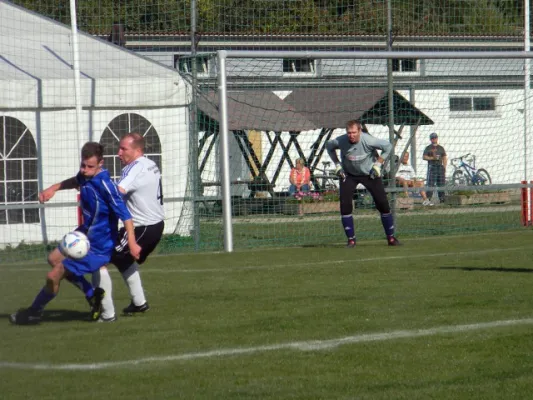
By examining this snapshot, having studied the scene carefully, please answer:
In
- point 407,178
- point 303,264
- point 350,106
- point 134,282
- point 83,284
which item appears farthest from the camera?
point 407,178

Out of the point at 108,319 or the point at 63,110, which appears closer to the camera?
the point at 108,319

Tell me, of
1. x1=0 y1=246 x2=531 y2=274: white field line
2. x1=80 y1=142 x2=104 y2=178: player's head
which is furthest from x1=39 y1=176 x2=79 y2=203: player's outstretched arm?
x1=0 y1=246 x2=531 y2=274: white field line

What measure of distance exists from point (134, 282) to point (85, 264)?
69cm

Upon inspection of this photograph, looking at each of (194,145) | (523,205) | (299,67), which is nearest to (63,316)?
(194,145)

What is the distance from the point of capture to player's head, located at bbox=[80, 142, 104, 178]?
800 cm

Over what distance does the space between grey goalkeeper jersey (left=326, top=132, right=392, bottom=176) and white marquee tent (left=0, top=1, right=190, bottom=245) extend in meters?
2.99

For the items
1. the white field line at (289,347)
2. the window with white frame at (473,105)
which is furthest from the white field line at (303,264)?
the window with white frame at (473,105)

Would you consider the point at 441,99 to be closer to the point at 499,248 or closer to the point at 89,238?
the point at 499,248

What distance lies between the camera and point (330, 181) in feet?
71.3

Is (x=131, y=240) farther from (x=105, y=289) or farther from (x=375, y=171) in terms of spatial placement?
(x=375, y=171)

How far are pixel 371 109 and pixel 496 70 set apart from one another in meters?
2.70

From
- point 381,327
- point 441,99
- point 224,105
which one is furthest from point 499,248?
point 441,99

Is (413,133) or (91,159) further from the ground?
(413,133)

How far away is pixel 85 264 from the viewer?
26.2ft
